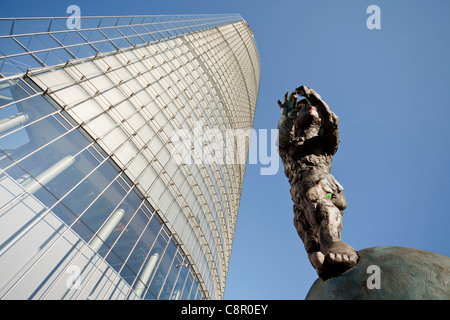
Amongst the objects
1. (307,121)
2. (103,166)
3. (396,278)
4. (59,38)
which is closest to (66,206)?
(103,166)

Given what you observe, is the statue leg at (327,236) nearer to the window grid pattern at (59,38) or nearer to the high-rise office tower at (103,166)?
the high-rise office tower at (103,166)

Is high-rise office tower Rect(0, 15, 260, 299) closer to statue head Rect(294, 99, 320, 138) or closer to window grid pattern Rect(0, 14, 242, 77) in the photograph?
window grid pattern Rect(0, 14, 242, 77)

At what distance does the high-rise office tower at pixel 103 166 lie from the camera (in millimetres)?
7602

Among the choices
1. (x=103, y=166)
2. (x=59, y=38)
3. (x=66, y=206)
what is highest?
(x=59, y=38)

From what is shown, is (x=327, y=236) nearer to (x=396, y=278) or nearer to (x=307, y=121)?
(x=396, y=278)

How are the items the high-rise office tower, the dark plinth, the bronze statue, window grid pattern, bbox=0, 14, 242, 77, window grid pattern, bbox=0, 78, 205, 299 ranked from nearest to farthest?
the dark plinth → the bronze statue → window grid pattern, bbox=0, 78, 205, 299 → the high-rise office tower → window grid pattern, bbox=0, 14, 242, 77

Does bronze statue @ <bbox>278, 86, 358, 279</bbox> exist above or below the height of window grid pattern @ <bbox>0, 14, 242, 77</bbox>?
below

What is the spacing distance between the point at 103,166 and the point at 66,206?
2.77 m

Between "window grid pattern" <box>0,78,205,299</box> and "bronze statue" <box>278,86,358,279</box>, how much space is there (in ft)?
25.5

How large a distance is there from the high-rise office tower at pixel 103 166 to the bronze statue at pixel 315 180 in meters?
7.79

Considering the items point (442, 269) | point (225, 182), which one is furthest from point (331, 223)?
point (225, 182)

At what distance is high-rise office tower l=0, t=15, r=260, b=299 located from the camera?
7602 millimetres

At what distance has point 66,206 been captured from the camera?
8.63 meters

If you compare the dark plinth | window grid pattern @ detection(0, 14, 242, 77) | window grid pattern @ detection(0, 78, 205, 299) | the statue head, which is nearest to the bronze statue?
the statue head
